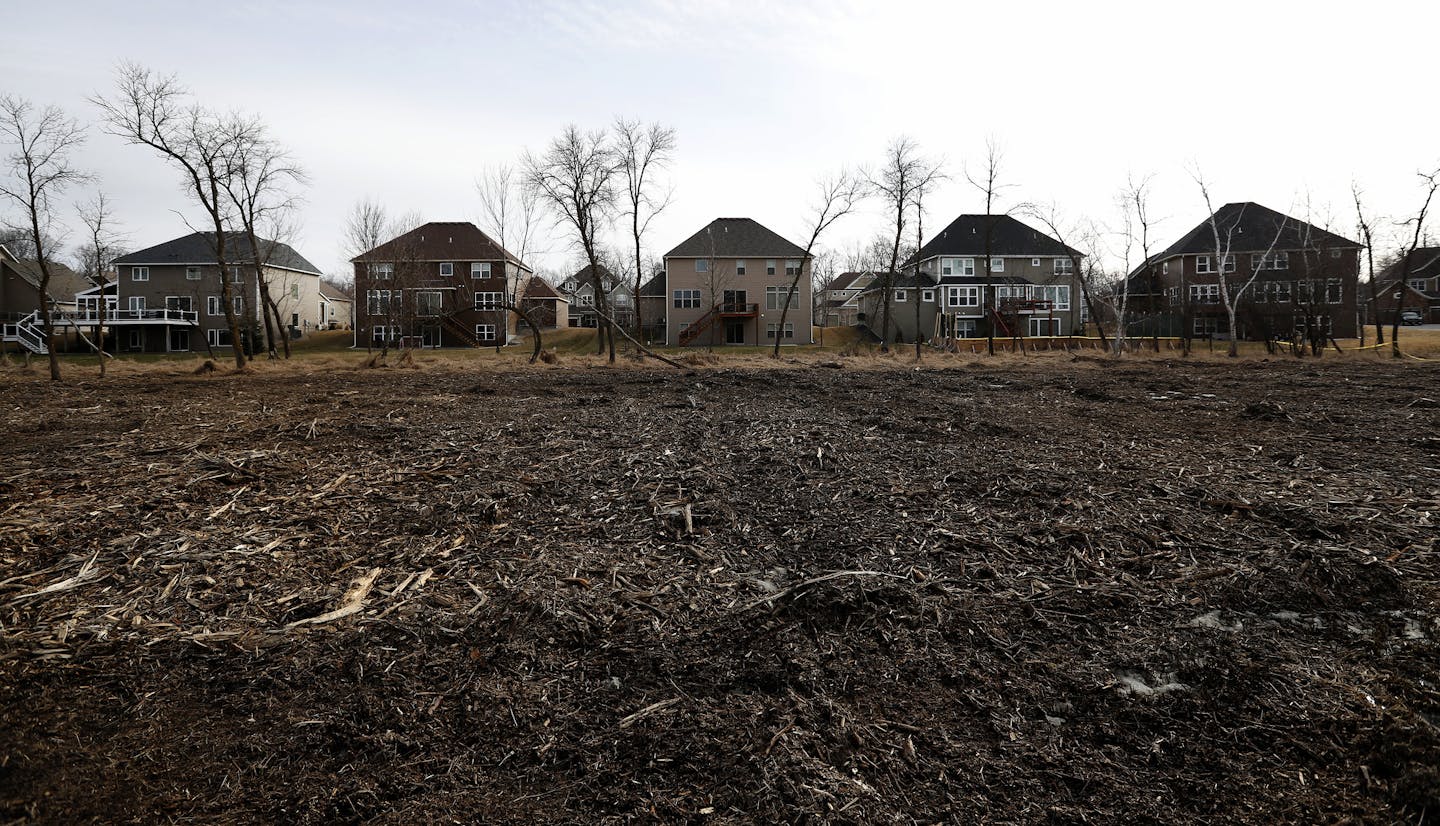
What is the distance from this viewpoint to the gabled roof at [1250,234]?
186 feet

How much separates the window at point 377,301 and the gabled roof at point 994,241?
1576 inches

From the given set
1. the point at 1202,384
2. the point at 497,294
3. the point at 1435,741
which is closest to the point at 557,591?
the point at 1435,741

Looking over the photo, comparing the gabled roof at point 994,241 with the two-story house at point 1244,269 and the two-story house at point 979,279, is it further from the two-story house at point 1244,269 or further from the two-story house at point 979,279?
the two-story house at point 1244,269

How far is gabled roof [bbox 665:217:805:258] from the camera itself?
58.2 metres

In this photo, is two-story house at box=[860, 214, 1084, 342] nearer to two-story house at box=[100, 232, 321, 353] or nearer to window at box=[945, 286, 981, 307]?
window at box=[945, 286, 981, 307]

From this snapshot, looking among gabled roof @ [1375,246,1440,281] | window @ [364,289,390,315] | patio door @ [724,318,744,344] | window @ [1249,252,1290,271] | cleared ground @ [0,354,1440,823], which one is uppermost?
gabled roof @ [1375,246,1440,281]

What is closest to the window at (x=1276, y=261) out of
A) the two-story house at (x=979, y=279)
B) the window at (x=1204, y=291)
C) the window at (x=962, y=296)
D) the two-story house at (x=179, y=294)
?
the window at (x=1204, y=291)

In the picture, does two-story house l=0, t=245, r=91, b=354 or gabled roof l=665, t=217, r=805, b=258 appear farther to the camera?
gabled roof l=665, t=217, r=805, b=258

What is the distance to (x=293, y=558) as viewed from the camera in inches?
197

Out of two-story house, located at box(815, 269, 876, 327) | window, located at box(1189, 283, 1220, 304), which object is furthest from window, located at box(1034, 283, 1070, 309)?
two-story house, located at box(815, 269, 876, 327)

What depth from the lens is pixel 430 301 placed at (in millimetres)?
57406

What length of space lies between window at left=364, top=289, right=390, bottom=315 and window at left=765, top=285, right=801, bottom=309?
27.4m

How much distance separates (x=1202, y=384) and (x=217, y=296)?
218 ft

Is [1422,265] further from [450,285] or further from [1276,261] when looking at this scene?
[450,285]
